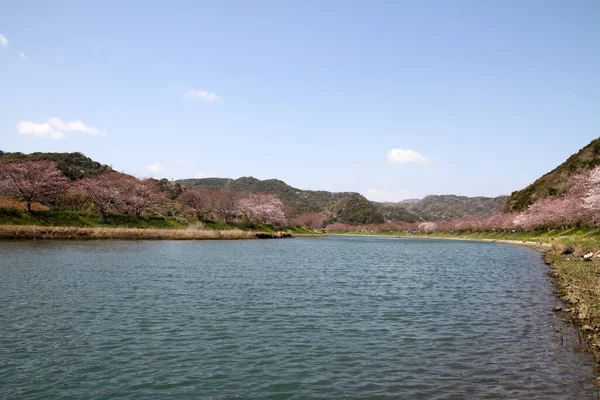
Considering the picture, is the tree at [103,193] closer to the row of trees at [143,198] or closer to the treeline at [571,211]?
the row of trees at [143,198]

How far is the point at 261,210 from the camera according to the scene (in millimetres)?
150750

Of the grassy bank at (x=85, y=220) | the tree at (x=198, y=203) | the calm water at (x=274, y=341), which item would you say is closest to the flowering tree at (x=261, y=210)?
the tree at (x=198, y=203)

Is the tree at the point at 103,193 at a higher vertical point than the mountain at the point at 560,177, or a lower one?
lower

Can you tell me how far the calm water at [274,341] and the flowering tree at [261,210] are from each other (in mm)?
117547

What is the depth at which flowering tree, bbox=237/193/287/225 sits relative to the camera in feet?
480

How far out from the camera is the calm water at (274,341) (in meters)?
10.9

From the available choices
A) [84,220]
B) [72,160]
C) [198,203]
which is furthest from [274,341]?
[72,160]

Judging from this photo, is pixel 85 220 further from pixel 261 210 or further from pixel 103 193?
pixel 261 210

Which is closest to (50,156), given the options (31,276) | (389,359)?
(31,276)

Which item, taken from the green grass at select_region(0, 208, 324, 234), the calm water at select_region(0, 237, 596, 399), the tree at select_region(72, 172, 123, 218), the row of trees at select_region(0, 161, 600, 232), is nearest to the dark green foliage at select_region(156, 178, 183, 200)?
the row of trees at select_region(0, 161, 600, 232)

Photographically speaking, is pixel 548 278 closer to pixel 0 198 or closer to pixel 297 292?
pixel 297 292

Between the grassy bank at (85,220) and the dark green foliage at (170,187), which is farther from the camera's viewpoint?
the dark green foliage at (170,187)

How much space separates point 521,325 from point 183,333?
1426cm

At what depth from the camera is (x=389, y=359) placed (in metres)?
13.3
